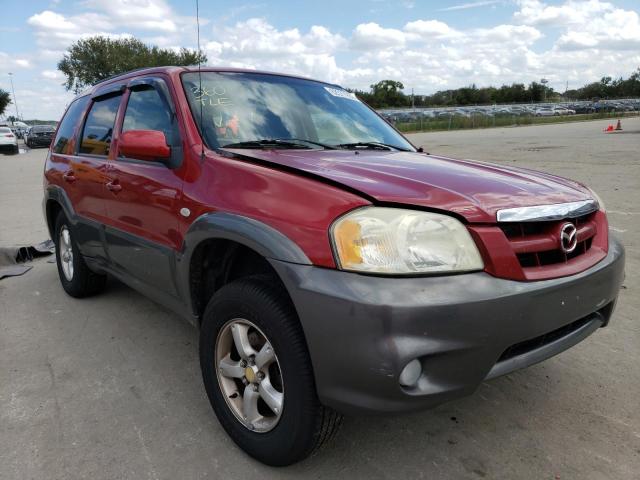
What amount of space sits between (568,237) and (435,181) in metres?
0.57

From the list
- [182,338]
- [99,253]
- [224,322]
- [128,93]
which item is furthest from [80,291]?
[224,322]

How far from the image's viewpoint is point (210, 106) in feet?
9.17

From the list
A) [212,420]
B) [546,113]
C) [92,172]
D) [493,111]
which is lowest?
[212,420]

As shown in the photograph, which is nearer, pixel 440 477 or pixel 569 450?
pixel 440 477

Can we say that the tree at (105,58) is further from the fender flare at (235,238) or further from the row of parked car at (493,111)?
the fender flare at (235,238)

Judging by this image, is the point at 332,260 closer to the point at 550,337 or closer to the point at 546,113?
the point at 550,337

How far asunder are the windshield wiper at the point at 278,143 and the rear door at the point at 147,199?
0.32m

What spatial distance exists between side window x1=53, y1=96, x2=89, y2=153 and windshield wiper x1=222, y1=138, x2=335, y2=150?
2.13 meters

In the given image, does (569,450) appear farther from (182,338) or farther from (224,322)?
(182,338)

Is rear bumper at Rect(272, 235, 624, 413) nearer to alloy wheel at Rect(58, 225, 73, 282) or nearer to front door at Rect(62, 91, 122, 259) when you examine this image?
front door at Rect(62, 91, 122, 259)

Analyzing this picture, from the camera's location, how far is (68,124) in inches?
172

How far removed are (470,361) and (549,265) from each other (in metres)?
Answer: 0.53

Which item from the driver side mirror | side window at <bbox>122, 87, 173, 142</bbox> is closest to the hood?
the driver side mirror

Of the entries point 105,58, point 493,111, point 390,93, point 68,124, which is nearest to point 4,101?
point 105,58
